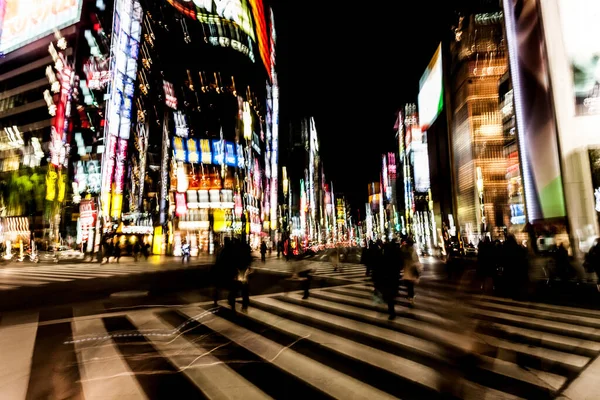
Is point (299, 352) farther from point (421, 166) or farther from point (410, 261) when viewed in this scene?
point (421, 166)

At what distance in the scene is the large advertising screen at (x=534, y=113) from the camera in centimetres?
2144

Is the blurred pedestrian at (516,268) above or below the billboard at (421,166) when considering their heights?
below

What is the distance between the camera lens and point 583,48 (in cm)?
1972

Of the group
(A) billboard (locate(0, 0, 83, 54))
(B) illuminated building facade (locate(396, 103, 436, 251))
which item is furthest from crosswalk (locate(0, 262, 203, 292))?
(B) illuminated building facade (locate(396, 103, 436, 251))

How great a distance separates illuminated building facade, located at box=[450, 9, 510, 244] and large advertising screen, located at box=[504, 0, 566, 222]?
21.7 m

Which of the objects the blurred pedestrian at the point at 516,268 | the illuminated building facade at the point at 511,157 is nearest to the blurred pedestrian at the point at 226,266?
the blurred pedestrian at the point at 516,268

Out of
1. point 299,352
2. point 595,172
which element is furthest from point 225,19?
point 299,352

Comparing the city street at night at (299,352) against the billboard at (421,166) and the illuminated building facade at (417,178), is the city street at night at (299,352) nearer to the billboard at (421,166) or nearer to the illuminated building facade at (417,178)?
the illuminated building facade at (417,178)

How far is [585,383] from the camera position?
164 inches

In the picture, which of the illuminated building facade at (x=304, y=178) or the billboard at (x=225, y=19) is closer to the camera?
the billboard at (x=225, y=19)

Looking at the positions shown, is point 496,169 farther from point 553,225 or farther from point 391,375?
point 391,375

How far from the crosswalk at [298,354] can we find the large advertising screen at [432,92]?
4629cm

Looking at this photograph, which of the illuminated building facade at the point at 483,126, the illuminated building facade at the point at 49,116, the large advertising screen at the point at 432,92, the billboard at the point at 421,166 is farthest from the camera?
the billboard at the point at 421,166

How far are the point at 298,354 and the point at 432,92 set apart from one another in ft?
178
